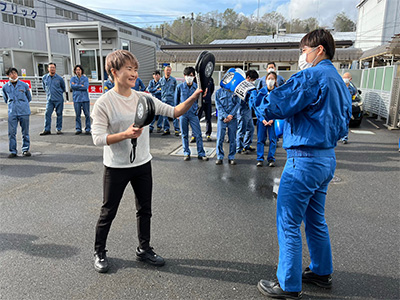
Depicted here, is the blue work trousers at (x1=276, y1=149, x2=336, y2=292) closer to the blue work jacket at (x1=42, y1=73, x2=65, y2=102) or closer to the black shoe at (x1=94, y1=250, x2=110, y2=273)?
the black shoe at (x1=94, y1=250, x2=110, y2=273)

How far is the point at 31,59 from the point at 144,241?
28.6 metres

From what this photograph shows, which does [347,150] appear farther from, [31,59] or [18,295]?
[31,59]

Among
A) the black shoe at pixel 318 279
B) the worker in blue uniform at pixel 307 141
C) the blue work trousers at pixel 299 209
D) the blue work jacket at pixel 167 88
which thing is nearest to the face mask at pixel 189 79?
the blue work jacket at pixel 167 88

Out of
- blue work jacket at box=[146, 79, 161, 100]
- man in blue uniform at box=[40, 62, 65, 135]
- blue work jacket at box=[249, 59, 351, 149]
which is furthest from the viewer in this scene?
blue work jacket at box=[146, 79, 161, 100]

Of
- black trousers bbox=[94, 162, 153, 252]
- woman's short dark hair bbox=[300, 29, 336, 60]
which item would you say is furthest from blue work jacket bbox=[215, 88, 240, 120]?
woman's short dark hair bbox=[300, 29, 336, 60]

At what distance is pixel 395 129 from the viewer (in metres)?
10.3

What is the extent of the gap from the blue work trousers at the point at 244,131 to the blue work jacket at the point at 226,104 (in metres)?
0.89

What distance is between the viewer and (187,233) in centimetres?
354

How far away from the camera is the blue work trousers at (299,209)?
88.0 inches

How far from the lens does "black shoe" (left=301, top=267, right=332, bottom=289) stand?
2.59m

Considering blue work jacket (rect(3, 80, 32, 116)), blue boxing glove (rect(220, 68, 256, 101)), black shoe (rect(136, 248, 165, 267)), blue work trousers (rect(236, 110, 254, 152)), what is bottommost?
black shoe (rect(136, 248, 165, 267))

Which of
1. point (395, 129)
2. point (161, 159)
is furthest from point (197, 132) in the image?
point (395, 129)

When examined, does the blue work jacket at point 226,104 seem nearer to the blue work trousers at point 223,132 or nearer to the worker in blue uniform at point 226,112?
the worker in blue uniform at point 226,112

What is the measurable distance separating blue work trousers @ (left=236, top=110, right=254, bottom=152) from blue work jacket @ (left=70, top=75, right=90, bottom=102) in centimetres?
521
